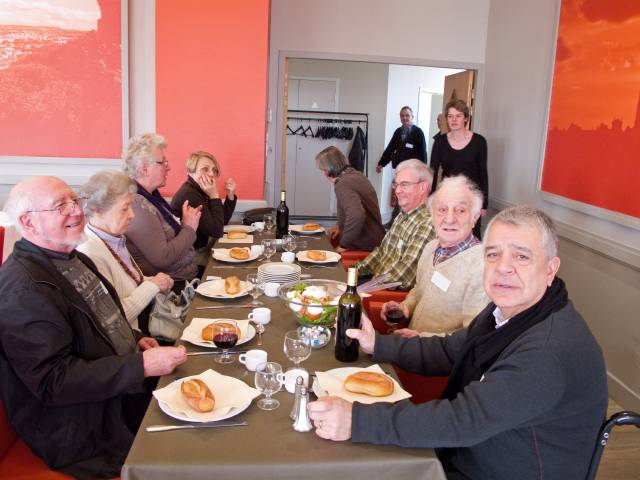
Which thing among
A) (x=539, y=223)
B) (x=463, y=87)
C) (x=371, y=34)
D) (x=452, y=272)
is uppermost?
(x=371, y=34)

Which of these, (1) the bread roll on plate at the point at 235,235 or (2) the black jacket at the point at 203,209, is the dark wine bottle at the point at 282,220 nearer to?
(1) the bread roll on plate at the point at 235,235

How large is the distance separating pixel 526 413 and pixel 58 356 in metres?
1.26

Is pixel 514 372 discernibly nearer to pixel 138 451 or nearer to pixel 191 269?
pixel 138 451

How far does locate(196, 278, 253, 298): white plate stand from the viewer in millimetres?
2340

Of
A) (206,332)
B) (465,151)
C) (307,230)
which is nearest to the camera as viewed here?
(206,332)

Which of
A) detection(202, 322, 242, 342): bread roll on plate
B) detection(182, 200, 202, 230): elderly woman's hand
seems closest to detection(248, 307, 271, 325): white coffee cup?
detection(202, 322, 242, 342): bread roll on plate

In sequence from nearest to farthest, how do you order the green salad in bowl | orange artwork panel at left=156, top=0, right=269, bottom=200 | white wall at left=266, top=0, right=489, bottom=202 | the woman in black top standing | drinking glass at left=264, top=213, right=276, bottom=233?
the green salad in bowl < drinking glass at left=264, top=213, right=276, bottom=233 < orange artwork panel at left=156, top=0, right=269, bottom=200 < the woman in black top standing < white wall at left=266, top=0, right=489, bottom=202

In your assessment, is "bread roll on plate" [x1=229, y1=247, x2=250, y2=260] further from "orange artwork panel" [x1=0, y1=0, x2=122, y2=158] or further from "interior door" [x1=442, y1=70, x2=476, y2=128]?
"interior door" [x1=442, y1=70, x2=476, y2=128]

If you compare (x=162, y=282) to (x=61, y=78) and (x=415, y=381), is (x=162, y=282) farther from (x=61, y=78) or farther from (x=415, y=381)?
(x=61, y=78)

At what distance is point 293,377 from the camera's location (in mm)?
1577

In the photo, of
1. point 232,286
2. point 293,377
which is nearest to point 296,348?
point 293,377

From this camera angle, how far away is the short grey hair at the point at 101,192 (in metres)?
2.36

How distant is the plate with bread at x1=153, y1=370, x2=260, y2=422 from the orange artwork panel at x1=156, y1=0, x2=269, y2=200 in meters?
3.34

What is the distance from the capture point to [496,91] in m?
5.60
